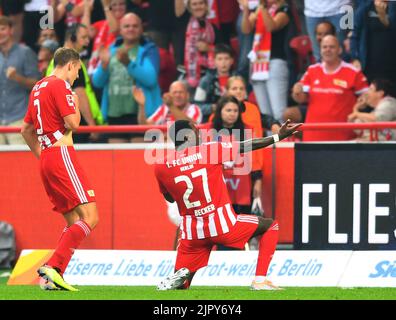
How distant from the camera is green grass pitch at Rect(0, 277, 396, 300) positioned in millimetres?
11430

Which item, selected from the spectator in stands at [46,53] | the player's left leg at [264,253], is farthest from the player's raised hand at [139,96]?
the player's left leg at [264,253]

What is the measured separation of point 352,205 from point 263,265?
8.90 ft

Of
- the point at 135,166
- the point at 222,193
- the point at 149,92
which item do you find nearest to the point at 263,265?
the point at 222,193

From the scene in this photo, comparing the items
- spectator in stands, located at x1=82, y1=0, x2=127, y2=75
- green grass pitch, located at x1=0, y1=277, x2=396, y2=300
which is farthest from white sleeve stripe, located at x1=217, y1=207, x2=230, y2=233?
spectator in stands, located at x1=82, y1=0, x2=127, y2=75

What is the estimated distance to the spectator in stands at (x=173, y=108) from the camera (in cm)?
1659

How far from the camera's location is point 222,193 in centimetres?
1267

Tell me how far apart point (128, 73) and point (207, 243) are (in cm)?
522

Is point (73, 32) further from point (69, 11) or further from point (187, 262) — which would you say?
point (187, 262)

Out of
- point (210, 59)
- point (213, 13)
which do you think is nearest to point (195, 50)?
point (210, 59)

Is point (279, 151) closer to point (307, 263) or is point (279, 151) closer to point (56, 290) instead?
point (307, 263)

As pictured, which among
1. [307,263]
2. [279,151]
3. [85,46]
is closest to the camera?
[307,263]

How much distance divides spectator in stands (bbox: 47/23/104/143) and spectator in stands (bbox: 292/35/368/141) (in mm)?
2797

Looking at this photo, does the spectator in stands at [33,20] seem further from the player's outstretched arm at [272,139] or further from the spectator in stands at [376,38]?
the player's outstretched arm at [272,139]

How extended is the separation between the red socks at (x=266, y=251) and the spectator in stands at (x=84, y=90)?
4.68 meters
